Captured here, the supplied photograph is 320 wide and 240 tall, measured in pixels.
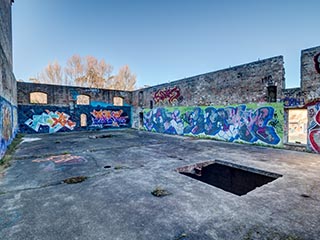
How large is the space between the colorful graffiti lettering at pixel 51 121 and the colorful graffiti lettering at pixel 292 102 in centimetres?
1379

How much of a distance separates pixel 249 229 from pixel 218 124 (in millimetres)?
8065

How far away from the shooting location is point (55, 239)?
207 cm

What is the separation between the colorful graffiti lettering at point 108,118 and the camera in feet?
51.3

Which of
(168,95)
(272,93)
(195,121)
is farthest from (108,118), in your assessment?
(272,93)

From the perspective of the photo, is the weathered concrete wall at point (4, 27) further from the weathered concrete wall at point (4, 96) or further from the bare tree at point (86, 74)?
the bare tree at point (86, 74)

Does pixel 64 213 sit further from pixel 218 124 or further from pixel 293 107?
pixel 218 124

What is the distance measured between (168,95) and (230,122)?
17.6 feet

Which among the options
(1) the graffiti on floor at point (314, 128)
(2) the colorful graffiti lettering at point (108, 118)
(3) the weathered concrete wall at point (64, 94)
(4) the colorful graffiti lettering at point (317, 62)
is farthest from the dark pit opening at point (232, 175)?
(3) the weathered concrete wall at point (64, 94)

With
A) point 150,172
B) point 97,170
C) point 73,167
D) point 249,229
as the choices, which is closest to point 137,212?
point 249,229

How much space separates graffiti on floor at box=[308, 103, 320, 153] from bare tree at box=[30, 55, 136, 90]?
19833 millimetres

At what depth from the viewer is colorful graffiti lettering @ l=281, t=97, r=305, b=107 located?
6.87 metres

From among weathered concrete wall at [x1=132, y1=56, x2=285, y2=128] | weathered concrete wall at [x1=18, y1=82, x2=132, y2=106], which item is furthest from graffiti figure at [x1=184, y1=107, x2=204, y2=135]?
weathered concrete wall at [x1=18, y1=82, x2=132, y2=106]

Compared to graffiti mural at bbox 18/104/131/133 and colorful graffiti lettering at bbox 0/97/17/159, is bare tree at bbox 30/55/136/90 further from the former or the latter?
colorful graffiti lettering at bbox 0/97/17/159

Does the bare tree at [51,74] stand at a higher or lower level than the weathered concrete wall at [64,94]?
higher
